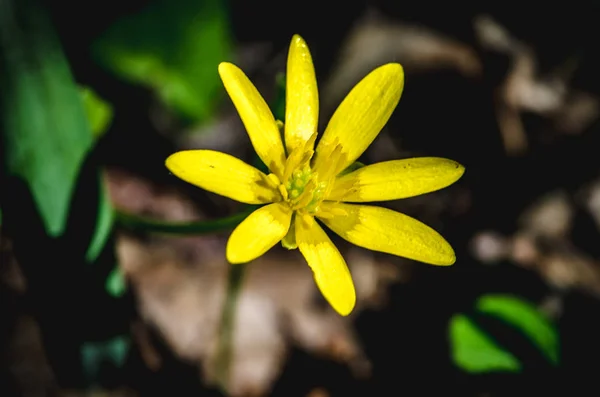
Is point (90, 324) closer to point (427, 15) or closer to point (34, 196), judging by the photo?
point (34, 196)

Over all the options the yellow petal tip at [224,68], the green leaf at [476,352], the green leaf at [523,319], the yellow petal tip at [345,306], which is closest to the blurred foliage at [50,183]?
the yellow petal tip at [224,68]

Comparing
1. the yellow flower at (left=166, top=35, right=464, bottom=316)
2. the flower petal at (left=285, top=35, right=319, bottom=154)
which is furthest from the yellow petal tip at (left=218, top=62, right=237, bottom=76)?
the flower petal at (left=285, top=35, right=319, bottom=154)

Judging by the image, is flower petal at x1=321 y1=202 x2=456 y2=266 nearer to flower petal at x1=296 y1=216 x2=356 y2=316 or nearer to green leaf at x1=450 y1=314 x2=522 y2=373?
flower petal at x1=296 y1=216 x2=356 y2=316

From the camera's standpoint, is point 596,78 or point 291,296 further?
point 596,78

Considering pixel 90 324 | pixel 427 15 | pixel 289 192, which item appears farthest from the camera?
pixel 427 15

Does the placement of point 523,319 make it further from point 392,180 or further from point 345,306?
point 345,306

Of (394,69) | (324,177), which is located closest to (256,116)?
(324,177)

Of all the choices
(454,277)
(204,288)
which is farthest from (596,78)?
(204,288)

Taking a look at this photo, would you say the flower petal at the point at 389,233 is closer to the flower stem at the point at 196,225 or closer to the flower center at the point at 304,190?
the flower center at the point at 304,190
